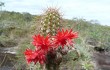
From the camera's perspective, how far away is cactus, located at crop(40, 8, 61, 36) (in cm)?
391

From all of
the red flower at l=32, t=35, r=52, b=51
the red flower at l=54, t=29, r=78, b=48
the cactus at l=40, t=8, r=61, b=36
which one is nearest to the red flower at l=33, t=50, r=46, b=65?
the red flower at l=32, t=35, r=52, b=51

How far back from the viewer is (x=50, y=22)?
13.0 ft

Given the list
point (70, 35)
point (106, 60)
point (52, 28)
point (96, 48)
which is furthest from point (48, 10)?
point (96, 48)

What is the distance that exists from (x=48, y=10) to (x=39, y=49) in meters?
0.85

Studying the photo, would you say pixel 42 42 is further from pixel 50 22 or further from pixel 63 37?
pixel 50 22

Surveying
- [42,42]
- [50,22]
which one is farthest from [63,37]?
[50,22]

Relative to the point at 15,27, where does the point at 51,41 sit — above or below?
above

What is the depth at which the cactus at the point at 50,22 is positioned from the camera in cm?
391

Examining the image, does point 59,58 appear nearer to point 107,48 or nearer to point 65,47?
point 65,47

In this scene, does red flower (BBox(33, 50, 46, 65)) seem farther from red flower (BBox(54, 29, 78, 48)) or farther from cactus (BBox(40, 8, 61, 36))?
cactus (BBox(40, 8, 61, 36))

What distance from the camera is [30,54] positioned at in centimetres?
349

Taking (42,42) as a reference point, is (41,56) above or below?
below

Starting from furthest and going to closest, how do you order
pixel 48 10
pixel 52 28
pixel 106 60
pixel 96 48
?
pixel 96 48
pixel 106 60
pixel 48 10
pixel 52 28

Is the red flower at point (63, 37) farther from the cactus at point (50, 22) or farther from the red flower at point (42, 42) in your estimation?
the cactus at point (50, 22)
